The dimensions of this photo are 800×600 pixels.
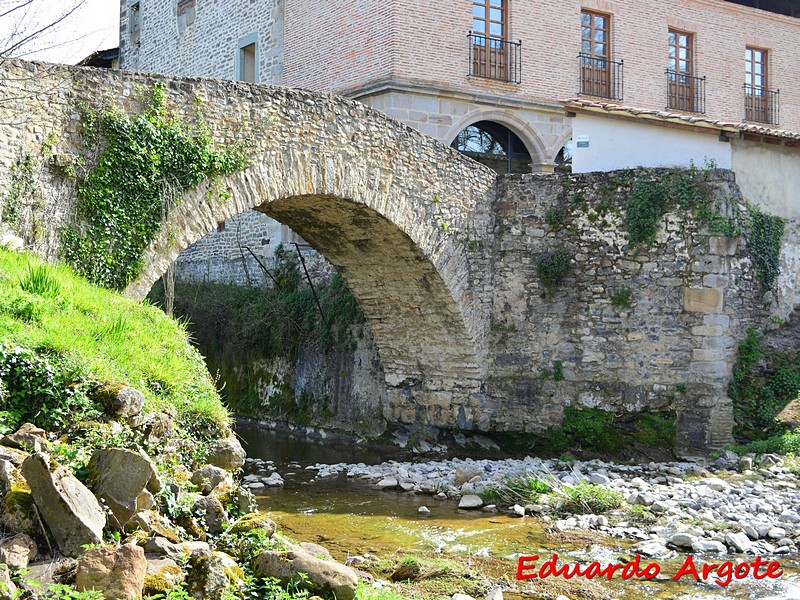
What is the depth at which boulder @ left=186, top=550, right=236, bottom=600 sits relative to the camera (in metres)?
3.77

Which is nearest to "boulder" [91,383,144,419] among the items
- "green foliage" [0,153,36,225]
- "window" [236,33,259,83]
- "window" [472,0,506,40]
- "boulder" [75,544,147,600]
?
"boulder" [75,544,147,600]

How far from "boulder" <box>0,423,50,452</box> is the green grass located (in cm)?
53

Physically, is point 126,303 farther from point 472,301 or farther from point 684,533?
point 472,301

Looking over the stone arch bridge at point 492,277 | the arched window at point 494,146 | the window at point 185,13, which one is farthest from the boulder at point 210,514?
the window at point 185,13

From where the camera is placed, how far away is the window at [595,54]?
15852 mm

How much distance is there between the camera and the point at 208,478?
4.93m

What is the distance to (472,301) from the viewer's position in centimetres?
1179

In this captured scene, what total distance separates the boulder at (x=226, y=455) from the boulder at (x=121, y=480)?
3.98ft

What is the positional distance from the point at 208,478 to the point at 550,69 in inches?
472

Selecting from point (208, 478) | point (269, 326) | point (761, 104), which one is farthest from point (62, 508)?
point (761, 104)

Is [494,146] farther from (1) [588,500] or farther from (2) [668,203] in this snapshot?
(1) [588,500]

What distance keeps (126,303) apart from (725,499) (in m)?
5.68

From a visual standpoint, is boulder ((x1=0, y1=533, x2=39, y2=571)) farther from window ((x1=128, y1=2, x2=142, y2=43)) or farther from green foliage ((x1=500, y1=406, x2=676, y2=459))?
window ((x1=128, y1=2, x2=142, y2=43))

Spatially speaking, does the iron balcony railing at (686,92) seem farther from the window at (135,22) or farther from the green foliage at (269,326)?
the window at (135,22)
